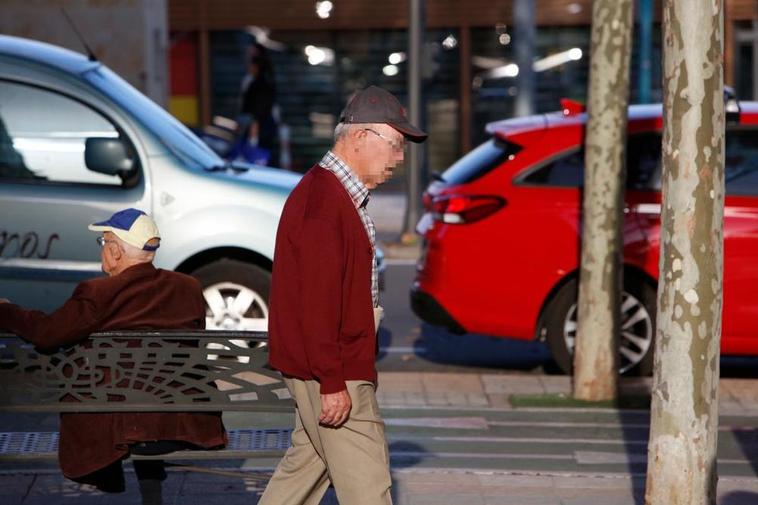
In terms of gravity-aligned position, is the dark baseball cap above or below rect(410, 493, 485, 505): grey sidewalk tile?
above

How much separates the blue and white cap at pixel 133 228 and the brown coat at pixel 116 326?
84mm

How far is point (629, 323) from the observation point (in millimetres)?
9609

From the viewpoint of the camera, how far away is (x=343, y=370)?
4.79 m

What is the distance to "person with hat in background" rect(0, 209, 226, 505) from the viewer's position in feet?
17.9

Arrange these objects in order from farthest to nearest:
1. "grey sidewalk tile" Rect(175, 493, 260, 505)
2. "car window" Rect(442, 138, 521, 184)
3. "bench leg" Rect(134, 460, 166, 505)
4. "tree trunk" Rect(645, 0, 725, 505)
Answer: "car window" Rect(442, 138, 521, 184) < "grey sidewalk tile" Rect(175, 493, 260, 505) < "bench leg" Rect(134, 460, 166, 505) < "tree trunk" Rect(645, 0, 725, 505)

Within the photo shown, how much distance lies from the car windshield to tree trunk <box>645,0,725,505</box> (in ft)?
14.4

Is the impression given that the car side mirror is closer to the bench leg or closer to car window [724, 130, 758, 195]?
car window [724, 130, 758, 195]

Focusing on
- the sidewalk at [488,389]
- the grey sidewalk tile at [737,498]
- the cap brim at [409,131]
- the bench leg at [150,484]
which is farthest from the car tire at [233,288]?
the cap brim at [409,131]

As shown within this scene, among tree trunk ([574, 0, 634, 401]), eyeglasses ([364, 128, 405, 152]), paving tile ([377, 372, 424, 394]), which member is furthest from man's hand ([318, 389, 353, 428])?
paving tile ([377, 372, 424, 394])

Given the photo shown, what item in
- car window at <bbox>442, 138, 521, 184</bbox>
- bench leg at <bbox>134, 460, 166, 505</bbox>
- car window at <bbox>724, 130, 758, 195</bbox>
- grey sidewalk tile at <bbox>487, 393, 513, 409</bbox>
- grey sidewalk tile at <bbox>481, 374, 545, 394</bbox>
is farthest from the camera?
car window at <bbox>442, 138, 521, 184</bbox>

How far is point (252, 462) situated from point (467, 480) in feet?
3.35

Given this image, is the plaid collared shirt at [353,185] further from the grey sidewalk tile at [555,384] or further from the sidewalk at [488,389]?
the grey sidewalk tile at [555,384]

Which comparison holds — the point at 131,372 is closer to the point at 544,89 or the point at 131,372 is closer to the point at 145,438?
the point at 145,438

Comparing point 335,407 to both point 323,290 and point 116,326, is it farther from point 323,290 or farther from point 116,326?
point 116,326
